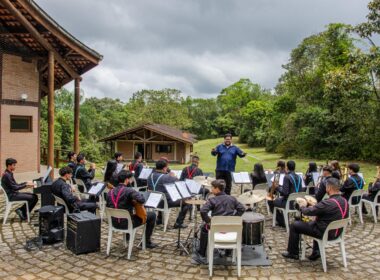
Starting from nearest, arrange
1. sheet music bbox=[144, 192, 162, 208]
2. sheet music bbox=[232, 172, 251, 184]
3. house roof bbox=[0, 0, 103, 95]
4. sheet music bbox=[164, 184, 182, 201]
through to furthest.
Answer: sheet music bbox=[144, 192, 162, 208]
sheet music bbox=[164, 184, 182, 201]
sheet music bbox=[232, 172, 251, 184]
house roof bbox=[0, 0, 103, 95]

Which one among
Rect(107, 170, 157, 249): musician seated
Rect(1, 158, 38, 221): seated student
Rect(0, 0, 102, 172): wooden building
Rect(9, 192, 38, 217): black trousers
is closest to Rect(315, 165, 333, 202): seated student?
Rect(107, 170, 157, 249): musician seated

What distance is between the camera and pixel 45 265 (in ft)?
17.2

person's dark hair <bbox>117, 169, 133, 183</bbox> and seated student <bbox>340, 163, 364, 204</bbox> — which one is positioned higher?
person's dark hair <bbox>117, 169, 133, 183</bbox>

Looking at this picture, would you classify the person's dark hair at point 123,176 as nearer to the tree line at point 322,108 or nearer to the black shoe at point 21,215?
the black shoe at point 21,215

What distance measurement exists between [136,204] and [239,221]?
1.90m

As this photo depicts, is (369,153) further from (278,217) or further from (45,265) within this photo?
(45,265)

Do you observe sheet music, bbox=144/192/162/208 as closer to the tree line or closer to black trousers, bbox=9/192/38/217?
black trousers, bbox=9/192/38/217

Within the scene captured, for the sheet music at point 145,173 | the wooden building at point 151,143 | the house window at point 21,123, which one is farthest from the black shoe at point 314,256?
the wooden building at point 151,143

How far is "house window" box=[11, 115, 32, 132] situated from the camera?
45.3 ft

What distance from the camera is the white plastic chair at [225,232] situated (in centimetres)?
477

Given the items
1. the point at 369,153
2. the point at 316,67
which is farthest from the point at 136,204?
the point at 316,67

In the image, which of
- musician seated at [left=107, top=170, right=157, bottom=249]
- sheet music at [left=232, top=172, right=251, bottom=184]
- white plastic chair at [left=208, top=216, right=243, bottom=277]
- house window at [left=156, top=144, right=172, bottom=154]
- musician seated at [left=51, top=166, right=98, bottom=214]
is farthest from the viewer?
house window at [left=156, top=144, right=172, bottom=154]

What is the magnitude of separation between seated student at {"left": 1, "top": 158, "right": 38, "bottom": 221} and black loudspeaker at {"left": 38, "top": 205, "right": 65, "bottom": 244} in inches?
59.3

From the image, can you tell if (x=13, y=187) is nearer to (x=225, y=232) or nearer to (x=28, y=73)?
(x=225, y=232)
